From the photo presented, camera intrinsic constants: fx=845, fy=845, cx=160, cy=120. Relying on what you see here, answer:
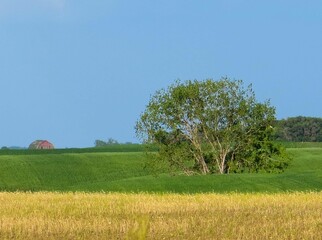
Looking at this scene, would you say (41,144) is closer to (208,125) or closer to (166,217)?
(208,125)

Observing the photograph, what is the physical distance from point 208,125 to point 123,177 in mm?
23313

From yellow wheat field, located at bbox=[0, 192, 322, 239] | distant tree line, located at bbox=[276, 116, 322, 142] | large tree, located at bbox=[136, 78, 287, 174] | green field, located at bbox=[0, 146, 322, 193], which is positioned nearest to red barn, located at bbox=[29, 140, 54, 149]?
green field, located at bbox=[0, 146, 322, 193]

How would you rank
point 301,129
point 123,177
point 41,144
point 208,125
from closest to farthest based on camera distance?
point 208,125 < point 123,177 < point 41,144 < point 301,129

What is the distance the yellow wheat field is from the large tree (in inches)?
679

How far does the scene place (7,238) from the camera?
1747cm

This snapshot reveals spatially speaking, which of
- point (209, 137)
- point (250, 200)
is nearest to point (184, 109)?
Answer: point (209, 137)

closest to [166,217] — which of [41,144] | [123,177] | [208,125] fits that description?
[208,125]

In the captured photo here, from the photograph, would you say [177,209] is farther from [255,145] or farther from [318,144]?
[318,144]

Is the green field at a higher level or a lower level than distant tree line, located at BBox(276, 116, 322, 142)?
lower

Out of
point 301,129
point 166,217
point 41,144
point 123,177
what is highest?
point 301,129

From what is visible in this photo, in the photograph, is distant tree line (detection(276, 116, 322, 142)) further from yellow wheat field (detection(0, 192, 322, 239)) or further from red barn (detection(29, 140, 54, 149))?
yellow wheat field (detection(0, 192, 322, 239))

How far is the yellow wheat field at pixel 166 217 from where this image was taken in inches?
715

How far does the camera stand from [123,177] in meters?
71.9

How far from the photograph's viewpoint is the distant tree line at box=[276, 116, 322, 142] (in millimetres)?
130500
